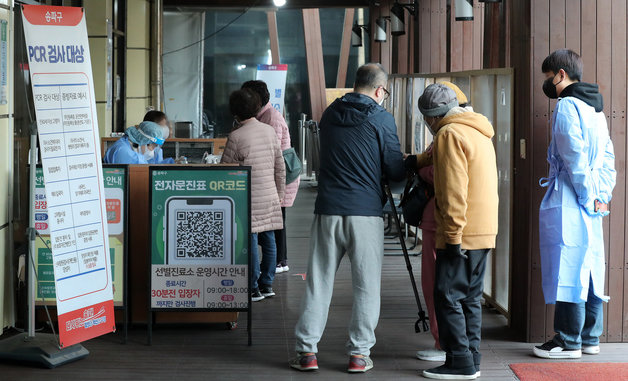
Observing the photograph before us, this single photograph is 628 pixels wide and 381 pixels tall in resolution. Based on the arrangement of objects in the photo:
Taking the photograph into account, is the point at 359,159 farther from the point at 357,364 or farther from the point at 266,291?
the point at 266,291

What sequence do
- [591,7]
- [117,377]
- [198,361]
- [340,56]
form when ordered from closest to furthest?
[117,377] < [198,361] < [591,7] < [340,56]

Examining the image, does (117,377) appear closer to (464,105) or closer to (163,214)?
(163,214)

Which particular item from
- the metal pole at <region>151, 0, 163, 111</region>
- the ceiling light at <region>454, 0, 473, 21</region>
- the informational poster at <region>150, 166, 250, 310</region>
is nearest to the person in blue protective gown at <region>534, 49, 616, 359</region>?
the informational poster at <region>150, 166, 250, 310</region>

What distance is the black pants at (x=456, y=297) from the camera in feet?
14.9

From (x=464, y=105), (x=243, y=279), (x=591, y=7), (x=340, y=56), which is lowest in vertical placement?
(x=243, y=279)

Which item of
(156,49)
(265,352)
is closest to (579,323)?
(265,352)

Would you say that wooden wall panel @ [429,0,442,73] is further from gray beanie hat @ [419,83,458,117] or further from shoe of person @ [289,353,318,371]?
shoe of person @ [289,353,318,371]

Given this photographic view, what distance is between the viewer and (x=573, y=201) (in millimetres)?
4883

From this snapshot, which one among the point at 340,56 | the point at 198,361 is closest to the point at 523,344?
the point at 198,361

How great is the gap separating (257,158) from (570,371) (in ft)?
7.81

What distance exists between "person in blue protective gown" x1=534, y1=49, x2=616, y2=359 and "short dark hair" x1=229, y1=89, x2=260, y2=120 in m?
1.94

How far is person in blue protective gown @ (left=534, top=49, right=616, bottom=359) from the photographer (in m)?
4.82

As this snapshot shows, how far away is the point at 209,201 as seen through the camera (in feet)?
17.6

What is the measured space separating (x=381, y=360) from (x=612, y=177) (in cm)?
160
